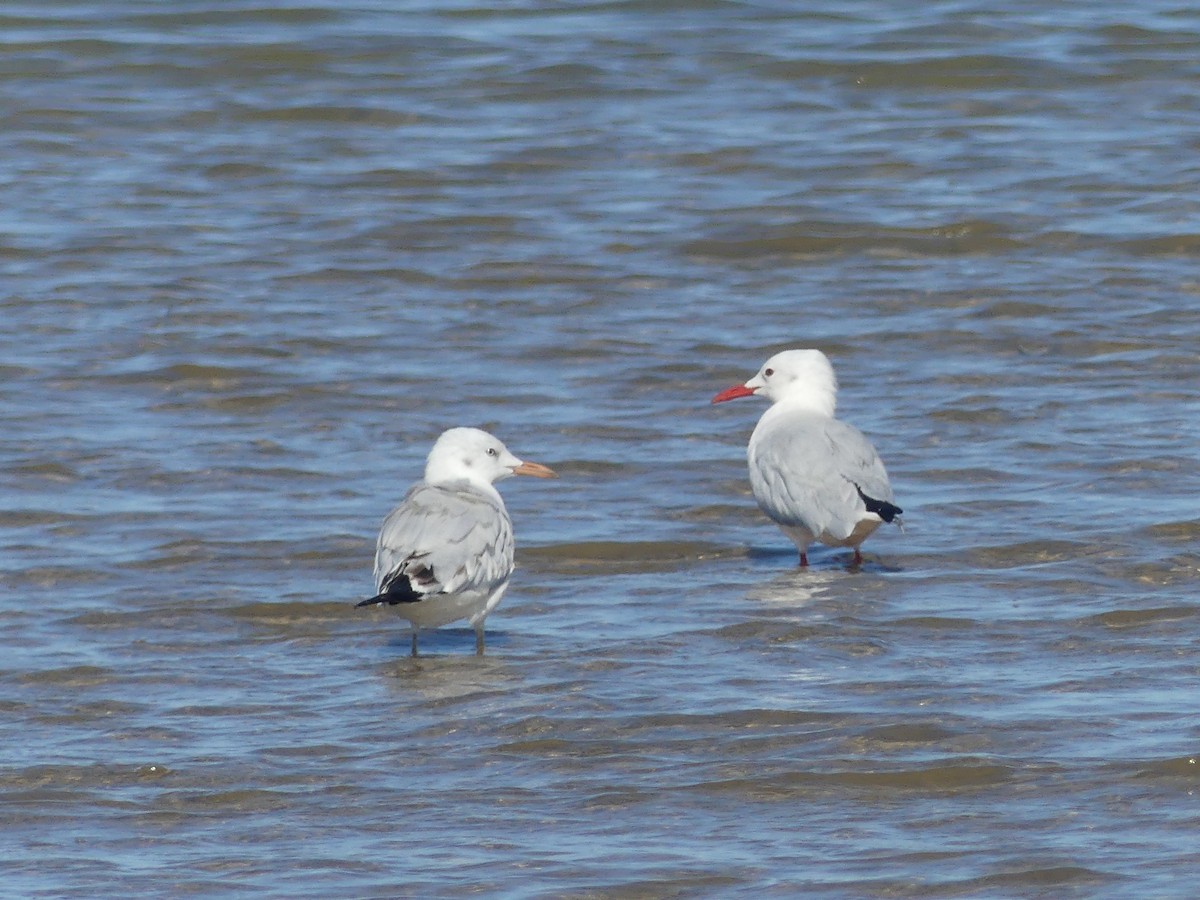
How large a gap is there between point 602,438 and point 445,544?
2.98m

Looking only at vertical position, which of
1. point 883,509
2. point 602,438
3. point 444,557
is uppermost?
point 444,557

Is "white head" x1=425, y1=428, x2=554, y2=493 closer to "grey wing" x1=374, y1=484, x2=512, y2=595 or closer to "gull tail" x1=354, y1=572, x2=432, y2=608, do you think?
"grey wing" x1=374, y1=484, x2=512, y2=595

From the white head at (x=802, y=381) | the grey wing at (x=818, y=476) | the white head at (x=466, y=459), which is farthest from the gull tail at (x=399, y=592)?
the white head at (x=802, y=381)

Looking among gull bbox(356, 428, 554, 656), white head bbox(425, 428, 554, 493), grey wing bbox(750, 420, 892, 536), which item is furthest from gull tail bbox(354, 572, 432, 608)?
grey wing bbox(750, 420, 892, 536)

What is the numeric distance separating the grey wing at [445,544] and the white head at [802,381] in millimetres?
2122

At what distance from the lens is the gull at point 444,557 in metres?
7.70

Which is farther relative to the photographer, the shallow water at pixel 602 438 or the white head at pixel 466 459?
the white head at pixel 466 459

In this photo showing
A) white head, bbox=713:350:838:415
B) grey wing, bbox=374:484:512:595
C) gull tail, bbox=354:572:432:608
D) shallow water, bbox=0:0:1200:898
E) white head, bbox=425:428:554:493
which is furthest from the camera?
white head, bbox=713:350:838:415

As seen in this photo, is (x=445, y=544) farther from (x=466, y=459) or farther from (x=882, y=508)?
(x=882, y=508)

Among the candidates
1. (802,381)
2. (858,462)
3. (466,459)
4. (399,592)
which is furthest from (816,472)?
(399,592)

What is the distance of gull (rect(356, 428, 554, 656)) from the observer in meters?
7.70

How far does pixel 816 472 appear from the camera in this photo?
9156mm

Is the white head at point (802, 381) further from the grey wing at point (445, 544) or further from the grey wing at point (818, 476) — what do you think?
the grey wing at point (445, 544)

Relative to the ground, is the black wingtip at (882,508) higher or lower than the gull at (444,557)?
lower
